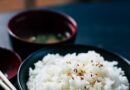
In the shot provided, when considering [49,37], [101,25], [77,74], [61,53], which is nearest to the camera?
[77,74]

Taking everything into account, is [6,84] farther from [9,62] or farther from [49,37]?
[49,37]

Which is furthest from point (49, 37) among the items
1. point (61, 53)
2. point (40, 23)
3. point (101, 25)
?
point (101, 25)

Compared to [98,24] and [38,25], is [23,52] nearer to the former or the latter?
[38,25]

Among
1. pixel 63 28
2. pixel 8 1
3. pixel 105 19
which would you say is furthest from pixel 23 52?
pixel 8 1

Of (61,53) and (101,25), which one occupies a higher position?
(61,53)

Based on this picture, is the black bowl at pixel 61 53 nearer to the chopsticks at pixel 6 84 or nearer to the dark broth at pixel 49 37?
the chopsticks at pixel 6 84

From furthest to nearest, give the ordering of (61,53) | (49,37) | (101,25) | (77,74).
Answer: (101,25), (49,37), (61,53), (77,74)

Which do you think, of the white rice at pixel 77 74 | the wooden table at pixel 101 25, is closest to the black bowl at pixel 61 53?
the white rice at pixel 77 74
